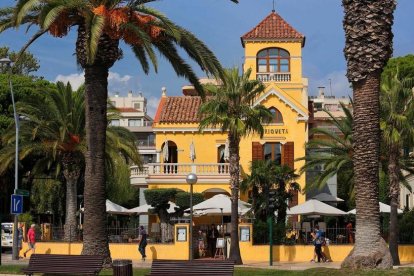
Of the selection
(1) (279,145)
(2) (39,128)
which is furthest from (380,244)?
(1) (279,145)

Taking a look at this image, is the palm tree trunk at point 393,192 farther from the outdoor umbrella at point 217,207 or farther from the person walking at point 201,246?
the person walking at point 201,246

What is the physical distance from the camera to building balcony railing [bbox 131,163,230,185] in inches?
1818

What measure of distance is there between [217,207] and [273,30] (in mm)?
16567

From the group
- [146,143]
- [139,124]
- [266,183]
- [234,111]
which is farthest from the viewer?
[139,124]

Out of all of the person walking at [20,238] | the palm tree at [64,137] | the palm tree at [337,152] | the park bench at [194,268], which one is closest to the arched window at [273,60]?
the palm tree at [337,152]

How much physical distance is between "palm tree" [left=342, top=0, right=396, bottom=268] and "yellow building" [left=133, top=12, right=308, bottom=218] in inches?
1066

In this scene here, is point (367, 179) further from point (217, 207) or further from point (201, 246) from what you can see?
point (217, 207)

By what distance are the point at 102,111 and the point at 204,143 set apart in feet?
89.6

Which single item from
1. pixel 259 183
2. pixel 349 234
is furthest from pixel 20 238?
pixel 349 234

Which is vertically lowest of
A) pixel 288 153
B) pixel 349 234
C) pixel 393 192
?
pixel 349 234

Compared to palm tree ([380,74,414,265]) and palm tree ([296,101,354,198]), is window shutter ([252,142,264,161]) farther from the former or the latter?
palm tree ([380,74,414,265])

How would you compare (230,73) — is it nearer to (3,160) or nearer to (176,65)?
(176,65)

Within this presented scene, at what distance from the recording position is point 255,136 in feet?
156

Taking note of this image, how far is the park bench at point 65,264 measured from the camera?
19500 mm
